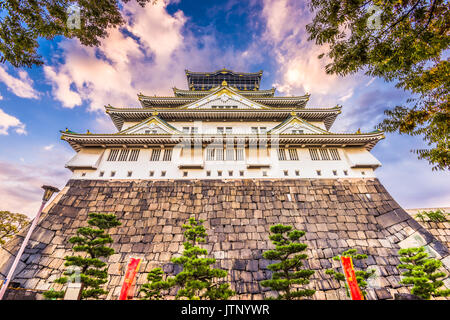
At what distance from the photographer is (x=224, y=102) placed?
723 inches

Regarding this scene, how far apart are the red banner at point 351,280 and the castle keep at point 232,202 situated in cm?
209

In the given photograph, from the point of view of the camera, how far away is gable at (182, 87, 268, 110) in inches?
704

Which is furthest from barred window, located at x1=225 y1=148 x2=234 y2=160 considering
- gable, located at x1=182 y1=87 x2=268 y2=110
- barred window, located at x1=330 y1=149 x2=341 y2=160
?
barred window, located at x1=330 y1=149 x2=341 y2=160

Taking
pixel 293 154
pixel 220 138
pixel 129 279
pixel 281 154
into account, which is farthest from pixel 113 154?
pixel 293 154

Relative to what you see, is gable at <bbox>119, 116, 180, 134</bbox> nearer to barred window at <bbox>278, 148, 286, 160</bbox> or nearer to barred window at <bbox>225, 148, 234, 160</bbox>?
barred window at <bbox>225, 148, 234, 160</bbox>

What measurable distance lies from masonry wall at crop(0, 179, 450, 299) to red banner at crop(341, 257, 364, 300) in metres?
2.09

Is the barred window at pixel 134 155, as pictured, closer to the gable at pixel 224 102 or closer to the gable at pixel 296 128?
the gable at pixel 224 102

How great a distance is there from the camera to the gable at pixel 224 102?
17875 millimetres

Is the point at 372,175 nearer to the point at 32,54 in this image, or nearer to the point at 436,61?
the point at 436,61

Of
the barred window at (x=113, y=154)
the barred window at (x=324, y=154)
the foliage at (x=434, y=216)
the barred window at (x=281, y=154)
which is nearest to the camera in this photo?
the foliage at (x=434, y=216)

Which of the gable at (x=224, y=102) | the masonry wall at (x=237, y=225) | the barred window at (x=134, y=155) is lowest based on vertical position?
the masonry wall at (x=237, y=225)

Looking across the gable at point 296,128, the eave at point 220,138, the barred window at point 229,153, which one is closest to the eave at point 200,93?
the gable at point 296,128

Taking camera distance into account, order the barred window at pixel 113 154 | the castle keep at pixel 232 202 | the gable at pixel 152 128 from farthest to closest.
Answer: the gable at pixel 152 128, the barred window at pixel 113 154, the castle keep at pixel 232 202
